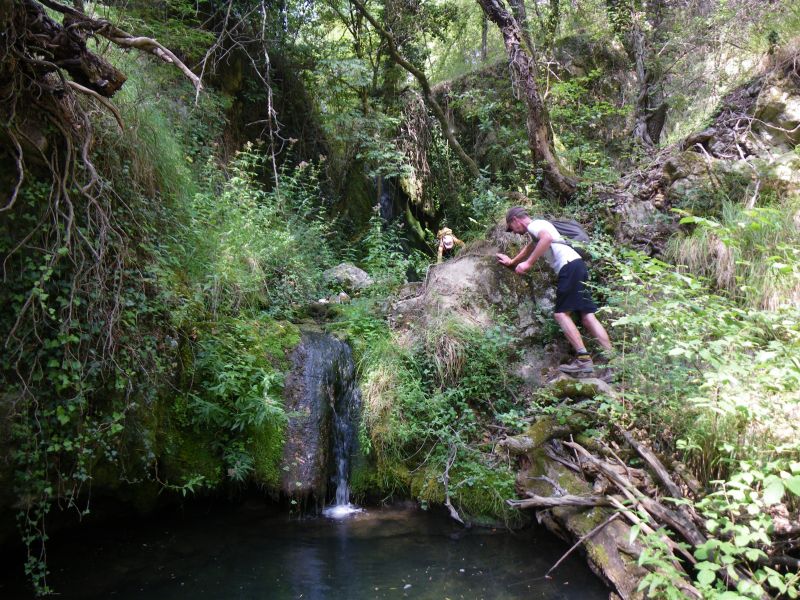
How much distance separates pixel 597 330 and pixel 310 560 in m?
3.61

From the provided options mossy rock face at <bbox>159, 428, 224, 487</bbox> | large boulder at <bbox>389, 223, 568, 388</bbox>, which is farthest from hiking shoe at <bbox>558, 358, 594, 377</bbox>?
mossy rock face at <bbox>159, 428, 224, 487</bbox>

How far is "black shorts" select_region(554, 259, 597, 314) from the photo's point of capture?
556cm

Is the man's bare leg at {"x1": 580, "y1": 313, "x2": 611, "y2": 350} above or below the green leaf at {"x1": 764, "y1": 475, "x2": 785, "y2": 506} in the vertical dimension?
above

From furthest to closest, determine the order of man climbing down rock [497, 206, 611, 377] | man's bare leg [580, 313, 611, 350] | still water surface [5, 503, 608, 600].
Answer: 1. man climbing down rock [497, 206, 611, 377]
2. man's bare leg [580, 313, 611, 350]
3. still water surface [5, 503, 608, 600]

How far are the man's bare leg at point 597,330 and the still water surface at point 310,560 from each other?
1983 mm

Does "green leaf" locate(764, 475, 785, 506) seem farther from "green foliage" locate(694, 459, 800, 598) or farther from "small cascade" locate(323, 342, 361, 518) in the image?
"small cascade" locate(323, 342, 361, 518)

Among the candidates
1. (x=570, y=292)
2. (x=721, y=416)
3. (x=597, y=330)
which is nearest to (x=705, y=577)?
(x=721, y=416)

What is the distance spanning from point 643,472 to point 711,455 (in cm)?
53

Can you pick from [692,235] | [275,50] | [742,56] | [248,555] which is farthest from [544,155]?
[248,555]

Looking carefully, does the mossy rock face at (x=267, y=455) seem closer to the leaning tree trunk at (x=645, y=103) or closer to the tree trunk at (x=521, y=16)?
the tree trunk at (x=521, y=16)

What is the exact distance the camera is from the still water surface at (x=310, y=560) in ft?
12.7

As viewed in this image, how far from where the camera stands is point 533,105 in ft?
26.8

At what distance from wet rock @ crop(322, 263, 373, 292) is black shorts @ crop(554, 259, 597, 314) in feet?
9.82

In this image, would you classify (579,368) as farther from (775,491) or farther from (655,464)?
(775,491)
